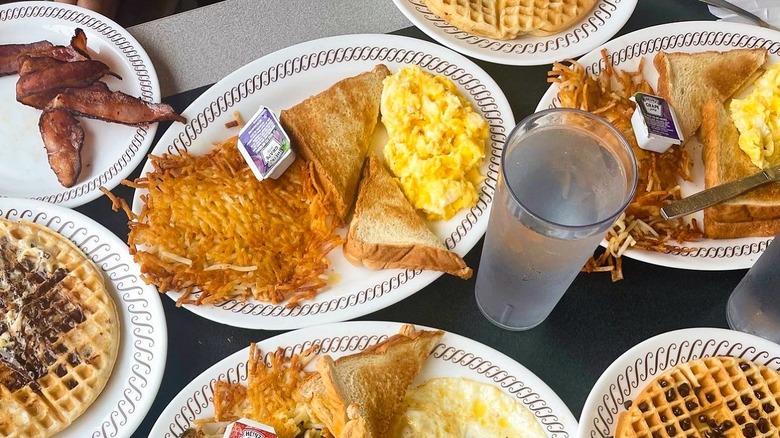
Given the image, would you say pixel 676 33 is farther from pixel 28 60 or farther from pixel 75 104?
pixel 28 60

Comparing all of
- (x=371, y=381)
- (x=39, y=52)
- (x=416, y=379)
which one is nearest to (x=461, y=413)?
(x=416, y=379)

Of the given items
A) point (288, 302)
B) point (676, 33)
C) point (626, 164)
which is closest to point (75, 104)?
point (288, 302)

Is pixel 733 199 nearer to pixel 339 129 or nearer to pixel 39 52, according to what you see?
pixel 339 129

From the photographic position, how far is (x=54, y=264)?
1937mm

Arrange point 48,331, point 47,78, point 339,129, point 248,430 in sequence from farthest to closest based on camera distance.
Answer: point 47,78, point 339,129, point 48,331, point 248,430

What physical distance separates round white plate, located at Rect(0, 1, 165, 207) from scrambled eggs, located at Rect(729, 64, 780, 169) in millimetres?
2047

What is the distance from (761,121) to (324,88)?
1523 millimetres

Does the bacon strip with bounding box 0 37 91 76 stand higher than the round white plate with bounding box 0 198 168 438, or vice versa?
the bacon strip with bounding box 0 37 91 76

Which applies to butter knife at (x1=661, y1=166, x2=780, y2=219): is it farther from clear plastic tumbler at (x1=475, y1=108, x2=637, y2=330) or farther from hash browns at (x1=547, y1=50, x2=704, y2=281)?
clear plastic tumbler at (x1=475, y1=108, x2=637, y2=330)

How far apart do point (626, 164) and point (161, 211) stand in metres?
1.40

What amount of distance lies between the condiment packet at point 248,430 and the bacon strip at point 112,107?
1.08 m

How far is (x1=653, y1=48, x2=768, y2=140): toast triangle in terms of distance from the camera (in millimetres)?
2121

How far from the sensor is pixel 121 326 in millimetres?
1885

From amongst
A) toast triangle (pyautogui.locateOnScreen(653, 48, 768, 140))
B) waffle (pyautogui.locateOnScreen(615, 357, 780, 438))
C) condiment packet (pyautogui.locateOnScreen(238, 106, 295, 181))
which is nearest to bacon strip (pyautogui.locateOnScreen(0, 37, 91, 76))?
condiment packet (pyautogui.locateOnScreen(238, 106, 295, 181))
